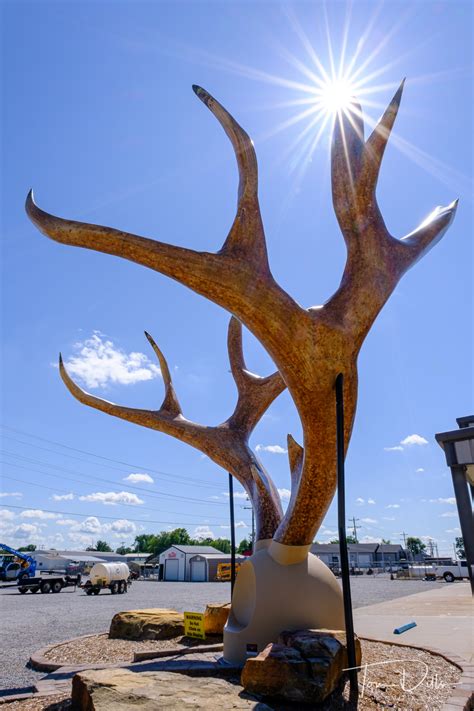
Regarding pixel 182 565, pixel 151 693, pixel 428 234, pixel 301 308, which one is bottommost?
pixel 151 693

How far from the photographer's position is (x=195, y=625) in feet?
26.6

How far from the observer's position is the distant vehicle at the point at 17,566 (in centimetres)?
2920

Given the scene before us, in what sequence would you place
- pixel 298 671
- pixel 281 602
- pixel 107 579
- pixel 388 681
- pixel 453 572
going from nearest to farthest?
pixel 298 671 → pixel 388 681 → pixel 281 602 → pixel 107 579 → pixel 453 572

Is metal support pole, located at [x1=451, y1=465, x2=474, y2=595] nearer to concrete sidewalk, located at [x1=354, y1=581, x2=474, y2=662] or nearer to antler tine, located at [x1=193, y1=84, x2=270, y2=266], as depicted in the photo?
concrete sidewalk, located at [x1=354, y1=581, x2=474, y2=662]

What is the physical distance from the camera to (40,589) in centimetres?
2669

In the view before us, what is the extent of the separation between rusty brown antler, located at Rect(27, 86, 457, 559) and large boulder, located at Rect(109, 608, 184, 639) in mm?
3510

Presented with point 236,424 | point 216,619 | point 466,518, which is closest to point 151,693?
point 466,518

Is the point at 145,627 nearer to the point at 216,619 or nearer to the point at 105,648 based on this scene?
the point at 105,648

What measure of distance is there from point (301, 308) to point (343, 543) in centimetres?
259

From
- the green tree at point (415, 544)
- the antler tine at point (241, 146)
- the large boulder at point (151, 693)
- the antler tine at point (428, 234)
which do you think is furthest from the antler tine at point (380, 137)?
the green tree at point (415, 544)

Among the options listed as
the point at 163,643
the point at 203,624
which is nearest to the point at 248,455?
the point at 203,624

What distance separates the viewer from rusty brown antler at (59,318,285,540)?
8.34 meters

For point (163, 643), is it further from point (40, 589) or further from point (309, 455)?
point (40, 589)

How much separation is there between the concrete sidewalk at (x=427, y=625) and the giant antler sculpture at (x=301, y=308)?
237 centimetres
